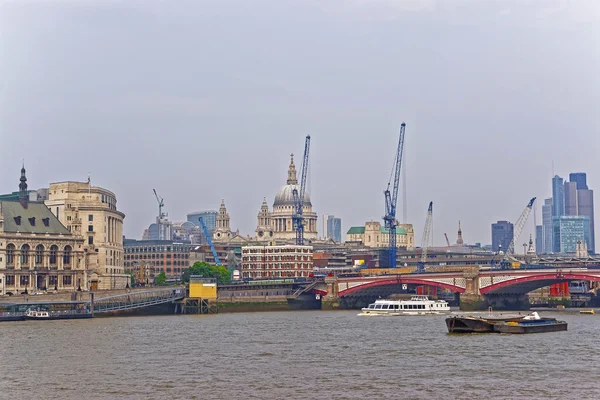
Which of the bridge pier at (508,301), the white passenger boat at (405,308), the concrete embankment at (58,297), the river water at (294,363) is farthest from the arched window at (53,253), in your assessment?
the bridge pier at (508,301)

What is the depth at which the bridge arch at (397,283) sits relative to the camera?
586ft

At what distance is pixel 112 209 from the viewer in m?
193

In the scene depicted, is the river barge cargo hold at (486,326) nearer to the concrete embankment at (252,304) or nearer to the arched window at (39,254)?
the concrete embankment at (252,304)

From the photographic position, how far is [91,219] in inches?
7298

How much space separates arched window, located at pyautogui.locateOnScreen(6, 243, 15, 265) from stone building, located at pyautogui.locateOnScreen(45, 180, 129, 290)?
14879 mm

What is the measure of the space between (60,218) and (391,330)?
84.6 metres

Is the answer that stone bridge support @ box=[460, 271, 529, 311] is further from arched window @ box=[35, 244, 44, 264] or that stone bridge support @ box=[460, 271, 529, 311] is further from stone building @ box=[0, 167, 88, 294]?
arched window @ box=[35, 244, 44, 264]

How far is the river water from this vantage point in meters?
64.6

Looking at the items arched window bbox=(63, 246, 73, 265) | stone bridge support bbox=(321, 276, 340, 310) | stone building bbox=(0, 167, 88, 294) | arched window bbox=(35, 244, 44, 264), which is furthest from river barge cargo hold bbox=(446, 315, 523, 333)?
arched window bbox=(63, 246, 73, 265)

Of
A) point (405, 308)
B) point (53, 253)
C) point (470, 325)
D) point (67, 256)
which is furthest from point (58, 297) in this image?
point (470, 325)

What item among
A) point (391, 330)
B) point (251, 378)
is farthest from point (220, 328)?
point (251, 378)

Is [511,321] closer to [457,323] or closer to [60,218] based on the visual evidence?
[457,323]

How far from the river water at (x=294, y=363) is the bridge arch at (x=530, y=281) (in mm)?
44405

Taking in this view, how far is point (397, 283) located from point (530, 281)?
81.6 feet
